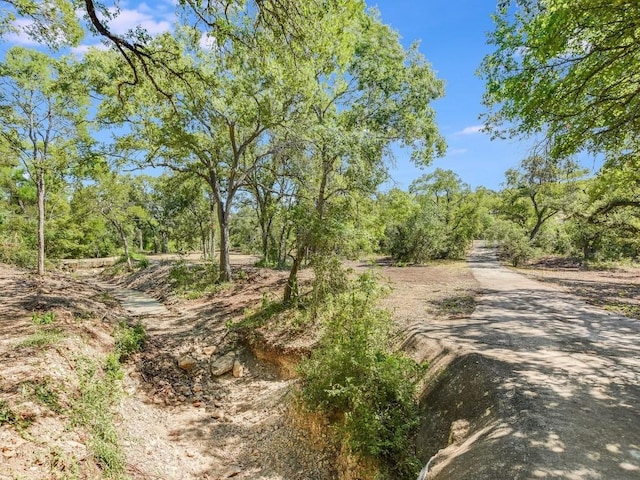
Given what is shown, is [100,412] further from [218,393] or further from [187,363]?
[187,363]

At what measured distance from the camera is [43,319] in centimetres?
689

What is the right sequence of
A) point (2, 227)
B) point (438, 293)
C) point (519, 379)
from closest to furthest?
point (519, 379) < point (438, 293) < point (2, 227)

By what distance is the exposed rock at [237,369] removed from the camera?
25.3 ft

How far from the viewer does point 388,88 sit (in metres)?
10.5

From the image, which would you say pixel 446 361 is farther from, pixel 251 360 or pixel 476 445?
pixel 251 360

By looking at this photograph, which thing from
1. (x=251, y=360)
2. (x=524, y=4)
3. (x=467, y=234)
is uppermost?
(x=524, y=4)

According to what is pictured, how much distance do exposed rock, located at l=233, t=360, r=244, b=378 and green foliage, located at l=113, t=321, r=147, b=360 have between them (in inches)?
95.9

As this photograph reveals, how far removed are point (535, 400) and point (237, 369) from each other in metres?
6.27

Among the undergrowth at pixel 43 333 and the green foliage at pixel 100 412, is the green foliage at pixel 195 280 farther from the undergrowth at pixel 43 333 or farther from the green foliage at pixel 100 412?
the green foliage at pixel 100 412

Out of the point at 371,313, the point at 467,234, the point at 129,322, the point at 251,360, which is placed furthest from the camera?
the point at 467,234

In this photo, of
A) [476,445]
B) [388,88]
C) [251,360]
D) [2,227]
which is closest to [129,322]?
[251,360]

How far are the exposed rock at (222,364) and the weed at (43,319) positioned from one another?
11.7ft

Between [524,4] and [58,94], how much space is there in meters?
15.7

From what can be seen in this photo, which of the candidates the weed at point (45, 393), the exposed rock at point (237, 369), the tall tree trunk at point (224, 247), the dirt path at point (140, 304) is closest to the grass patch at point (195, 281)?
the tall tree trunk at point (224, 247)
